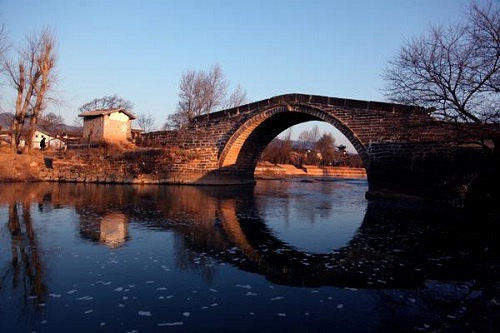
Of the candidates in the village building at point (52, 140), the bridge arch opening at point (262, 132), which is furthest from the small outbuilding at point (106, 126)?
the bridge arch opening at point (262, 132)

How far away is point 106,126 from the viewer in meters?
29.0

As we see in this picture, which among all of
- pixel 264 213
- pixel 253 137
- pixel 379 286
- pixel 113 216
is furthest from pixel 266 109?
pixel 379 286

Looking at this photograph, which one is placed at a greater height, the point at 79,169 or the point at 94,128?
the point at 94,128

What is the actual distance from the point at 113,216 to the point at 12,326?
659cm

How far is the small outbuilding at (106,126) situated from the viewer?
2897 cm

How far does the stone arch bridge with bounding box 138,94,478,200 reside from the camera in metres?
15.0

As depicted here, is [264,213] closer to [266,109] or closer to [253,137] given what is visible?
[266,109]

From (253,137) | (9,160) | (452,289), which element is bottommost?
(452,289)

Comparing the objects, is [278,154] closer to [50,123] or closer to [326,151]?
[326,151]

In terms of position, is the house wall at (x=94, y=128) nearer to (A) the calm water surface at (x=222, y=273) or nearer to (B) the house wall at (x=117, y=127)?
(B) the house wall at (x=117, y=127)

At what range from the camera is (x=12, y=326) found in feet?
11.8

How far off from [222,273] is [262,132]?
63.4 ft

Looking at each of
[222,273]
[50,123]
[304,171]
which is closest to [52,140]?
[50,123]

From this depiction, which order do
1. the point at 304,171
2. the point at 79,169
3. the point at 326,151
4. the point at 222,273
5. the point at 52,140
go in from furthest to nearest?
the point at 326,151 < the point at 52,140 < the point at 304,171 < the point at 79,169 < the point at 222,273
